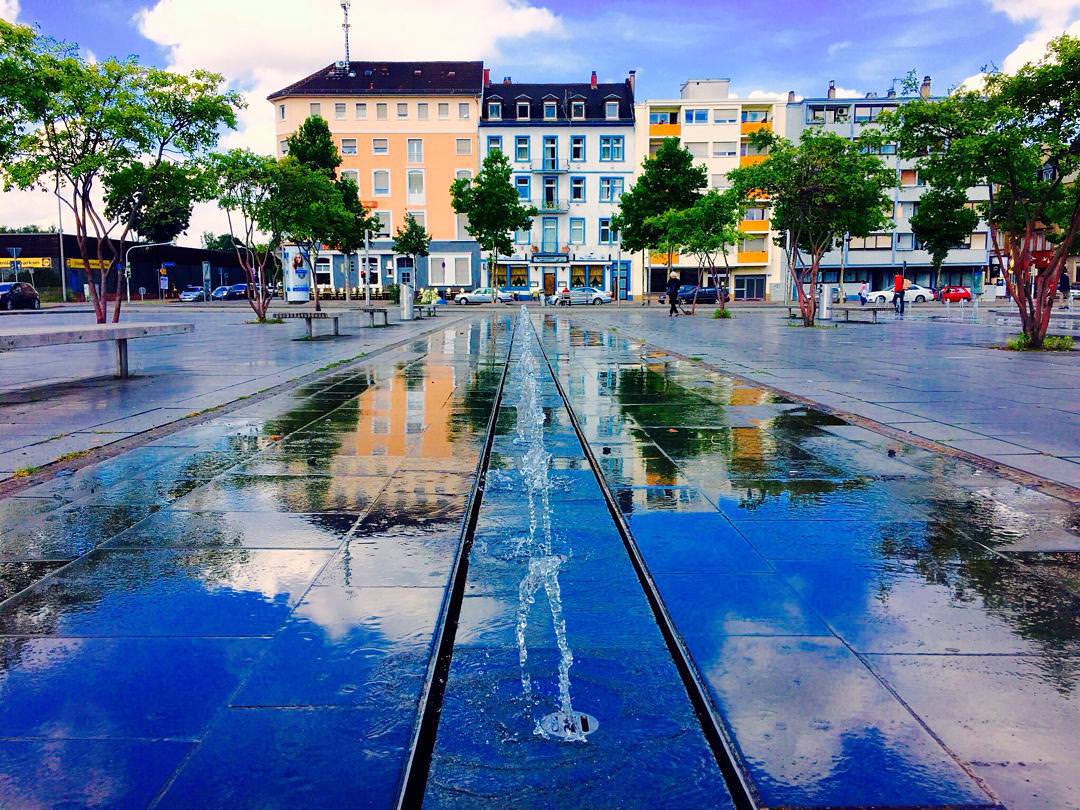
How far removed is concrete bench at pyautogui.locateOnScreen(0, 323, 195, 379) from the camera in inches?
377

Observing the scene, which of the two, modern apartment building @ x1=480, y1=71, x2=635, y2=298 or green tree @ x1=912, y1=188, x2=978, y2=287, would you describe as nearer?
green tree @ x1=912, y1=188, x2=978, y2=287

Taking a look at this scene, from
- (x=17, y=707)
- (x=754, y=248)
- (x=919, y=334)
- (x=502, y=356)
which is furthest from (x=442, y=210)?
(x=17, y=707)

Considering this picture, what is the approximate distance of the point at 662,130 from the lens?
68812 millimetres

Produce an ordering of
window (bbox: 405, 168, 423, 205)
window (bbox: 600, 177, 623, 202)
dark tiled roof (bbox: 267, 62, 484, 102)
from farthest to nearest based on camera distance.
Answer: window (bbox: 600, 177, 623, 202) → window (bbox: 405, 168, 423, 205) → dark tiled roof (bbox: 267, 62, 484, 102)

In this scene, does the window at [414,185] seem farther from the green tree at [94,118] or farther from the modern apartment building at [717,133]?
the green tree at [94,118]

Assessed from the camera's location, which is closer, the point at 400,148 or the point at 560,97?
the point at 400,148

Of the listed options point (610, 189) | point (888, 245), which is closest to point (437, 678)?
point (610, 189)

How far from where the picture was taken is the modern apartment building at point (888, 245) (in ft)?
232

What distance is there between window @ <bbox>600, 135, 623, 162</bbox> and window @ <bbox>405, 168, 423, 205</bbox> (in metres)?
14.3

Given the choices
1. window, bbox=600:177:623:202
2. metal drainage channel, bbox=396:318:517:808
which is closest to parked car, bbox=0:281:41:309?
window, bbox=600:177:623:202

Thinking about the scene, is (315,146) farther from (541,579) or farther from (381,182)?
(541,579)

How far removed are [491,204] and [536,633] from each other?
52.1 metres

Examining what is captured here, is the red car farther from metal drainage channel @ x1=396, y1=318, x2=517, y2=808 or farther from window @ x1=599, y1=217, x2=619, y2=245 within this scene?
metal drainage channel @ x1=396, y1=318, x2=517, y2=808

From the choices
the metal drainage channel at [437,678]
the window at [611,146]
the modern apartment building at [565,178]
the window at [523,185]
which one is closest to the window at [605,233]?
the modern apartment building at [565,178]
